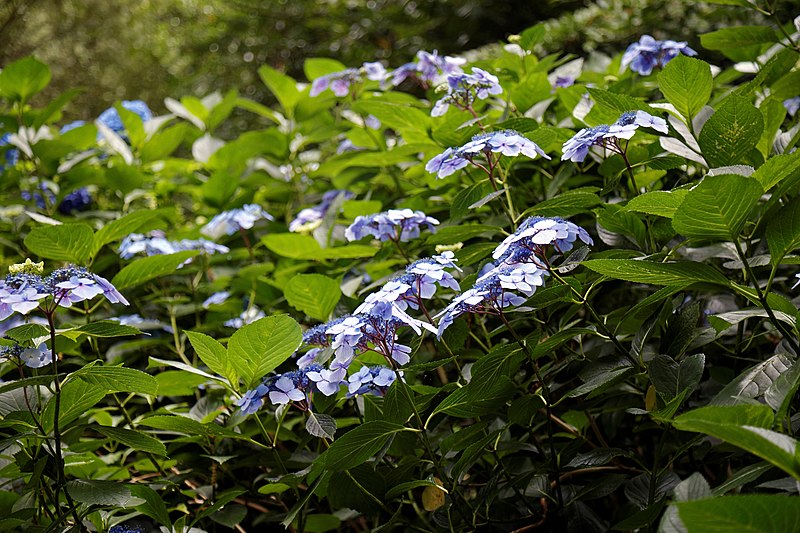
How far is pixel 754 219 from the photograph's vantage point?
4.15ft

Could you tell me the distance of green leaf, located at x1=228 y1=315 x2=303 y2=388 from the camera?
1148 mm

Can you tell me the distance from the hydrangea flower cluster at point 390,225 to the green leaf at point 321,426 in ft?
1.20

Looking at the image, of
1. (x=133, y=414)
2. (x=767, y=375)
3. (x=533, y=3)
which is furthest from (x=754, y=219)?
(x=533, y=3)

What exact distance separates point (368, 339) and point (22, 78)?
1.45 m

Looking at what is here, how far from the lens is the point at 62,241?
53.8 inches

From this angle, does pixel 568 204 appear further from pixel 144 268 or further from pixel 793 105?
pixel 793 105

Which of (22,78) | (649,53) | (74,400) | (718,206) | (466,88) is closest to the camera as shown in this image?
(718,206)

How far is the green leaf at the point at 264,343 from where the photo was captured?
1148mm

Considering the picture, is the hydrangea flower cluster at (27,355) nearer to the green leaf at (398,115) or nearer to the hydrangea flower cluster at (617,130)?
the green leaf at (398,115)

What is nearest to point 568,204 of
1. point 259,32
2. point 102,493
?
point 102,493

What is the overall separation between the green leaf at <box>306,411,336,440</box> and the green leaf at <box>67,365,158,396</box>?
23 cm

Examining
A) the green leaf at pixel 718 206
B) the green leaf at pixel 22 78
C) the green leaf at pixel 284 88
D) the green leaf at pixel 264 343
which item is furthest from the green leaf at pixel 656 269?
the green leaf at pixel 22 78

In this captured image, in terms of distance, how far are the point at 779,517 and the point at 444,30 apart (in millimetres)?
5435

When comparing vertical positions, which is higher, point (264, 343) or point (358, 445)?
point (264, 343)
